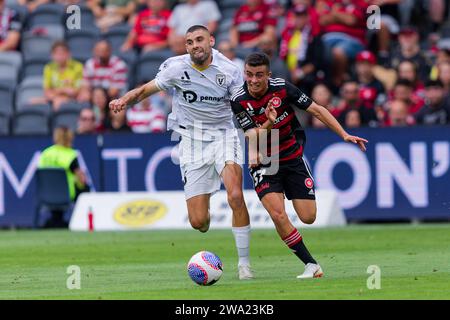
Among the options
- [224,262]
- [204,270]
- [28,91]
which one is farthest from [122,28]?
[204,270]

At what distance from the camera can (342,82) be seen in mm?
23859

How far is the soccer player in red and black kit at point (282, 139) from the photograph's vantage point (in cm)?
1291

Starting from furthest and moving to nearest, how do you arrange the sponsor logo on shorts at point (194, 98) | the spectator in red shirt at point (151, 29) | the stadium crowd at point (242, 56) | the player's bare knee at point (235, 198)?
the spectator in red shirt at point (151, 29) < the stadium crowd at point (242, 56) < the sponsor logo on shorts at point (194, 98) < the player's bare knee at point (235, 198)

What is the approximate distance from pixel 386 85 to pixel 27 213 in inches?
287

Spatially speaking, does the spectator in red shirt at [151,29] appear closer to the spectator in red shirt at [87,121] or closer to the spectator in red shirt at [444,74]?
the spectator in red shirt at [87,121]

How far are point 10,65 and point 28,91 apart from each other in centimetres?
116

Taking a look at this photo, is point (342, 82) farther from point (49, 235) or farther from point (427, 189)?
point (49, 235)

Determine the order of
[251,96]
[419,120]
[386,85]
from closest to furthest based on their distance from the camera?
1. [251,96]
2. [419,120]
3. [386,85]

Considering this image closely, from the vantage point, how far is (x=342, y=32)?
2445cm

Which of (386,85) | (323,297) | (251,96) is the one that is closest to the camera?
(323,297)

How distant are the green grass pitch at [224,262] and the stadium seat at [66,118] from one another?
10.7 ft

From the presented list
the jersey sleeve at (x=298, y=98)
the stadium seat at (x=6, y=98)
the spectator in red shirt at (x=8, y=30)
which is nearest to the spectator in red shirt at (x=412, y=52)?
the stadium seat at (x=6, y=98)

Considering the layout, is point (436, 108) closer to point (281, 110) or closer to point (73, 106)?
point (73, 106)

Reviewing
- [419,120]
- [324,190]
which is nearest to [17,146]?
[324,190]
